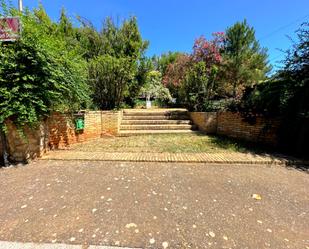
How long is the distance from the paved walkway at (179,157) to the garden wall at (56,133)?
1.10ft

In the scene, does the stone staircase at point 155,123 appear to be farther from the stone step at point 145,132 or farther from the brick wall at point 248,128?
the brick wall at point 248,128

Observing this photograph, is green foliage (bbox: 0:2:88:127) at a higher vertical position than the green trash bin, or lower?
higher

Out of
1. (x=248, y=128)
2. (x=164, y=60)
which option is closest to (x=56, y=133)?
(x=248, y=128)

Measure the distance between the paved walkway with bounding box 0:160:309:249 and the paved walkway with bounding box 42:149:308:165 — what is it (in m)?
0.36

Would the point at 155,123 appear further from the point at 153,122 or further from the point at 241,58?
the point at 241,58

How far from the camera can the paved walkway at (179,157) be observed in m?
4.15

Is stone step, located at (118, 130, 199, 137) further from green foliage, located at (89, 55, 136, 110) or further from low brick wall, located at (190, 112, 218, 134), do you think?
green foliage, located at (89, 55, 136, 110)

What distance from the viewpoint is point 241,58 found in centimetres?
1545

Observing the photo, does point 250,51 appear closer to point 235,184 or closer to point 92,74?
point 92,74

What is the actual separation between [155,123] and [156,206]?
5.45m

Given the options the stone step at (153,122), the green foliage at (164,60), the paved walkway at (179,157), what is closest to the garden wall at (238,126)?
the stone step at (153,122)

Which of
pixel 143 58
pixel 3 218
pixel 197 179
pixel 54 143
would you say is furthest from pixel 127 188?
pixel 143 58

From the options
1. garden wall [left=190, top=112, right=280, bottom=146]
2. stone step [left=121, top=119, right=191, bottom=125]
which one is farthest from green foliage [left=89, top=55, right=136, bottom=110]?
Answer: garden wall [left=190, top=112, right=280, bottom=146]

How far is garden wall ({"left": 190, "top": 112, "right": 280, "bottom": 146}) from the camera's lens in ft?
18.0
